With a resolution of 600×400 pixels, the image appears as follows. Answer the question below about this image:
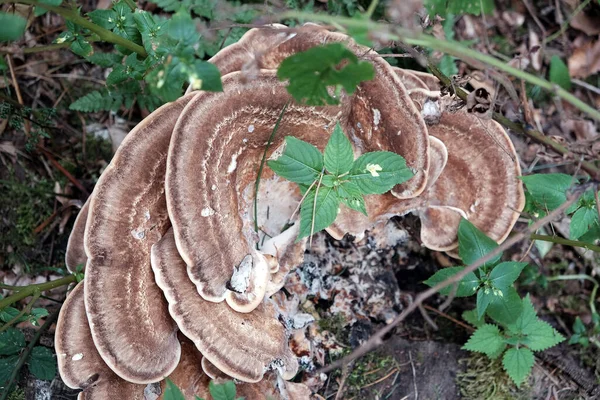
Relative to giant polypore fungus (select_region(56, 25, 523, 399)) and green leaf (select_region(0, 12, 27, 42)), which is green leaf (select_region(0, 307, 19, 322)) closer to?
giant polypore fungus (select_region(56, 25, 523, 399))

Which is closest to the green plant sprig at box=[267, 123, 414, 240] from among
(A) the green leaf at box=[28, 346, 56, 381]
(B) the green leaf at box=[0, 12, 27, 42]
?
(B) the green leaf at box=[0, 12, 27, 42]

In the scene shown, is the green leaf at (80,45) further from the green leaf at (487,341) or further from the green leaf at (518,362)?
the green leaf at (518,362)

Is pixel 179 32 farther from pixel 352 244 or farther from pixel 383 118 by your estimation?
pixel 352 244

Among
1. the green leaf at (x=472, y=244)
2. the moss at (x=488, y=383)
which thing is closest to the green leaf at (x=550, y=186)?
the green leaf at (x=472, y=244)

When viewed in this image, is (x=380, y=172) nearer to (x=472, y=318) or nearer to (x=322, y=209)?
(x=322, y=209)

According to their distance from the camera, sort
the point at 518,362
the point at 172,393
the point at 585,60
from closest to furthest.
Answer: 1. the point at 172,393
2. the point at 518,362
3. the point at 585,60

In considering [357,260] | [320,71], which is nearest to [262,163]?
[320,71]
